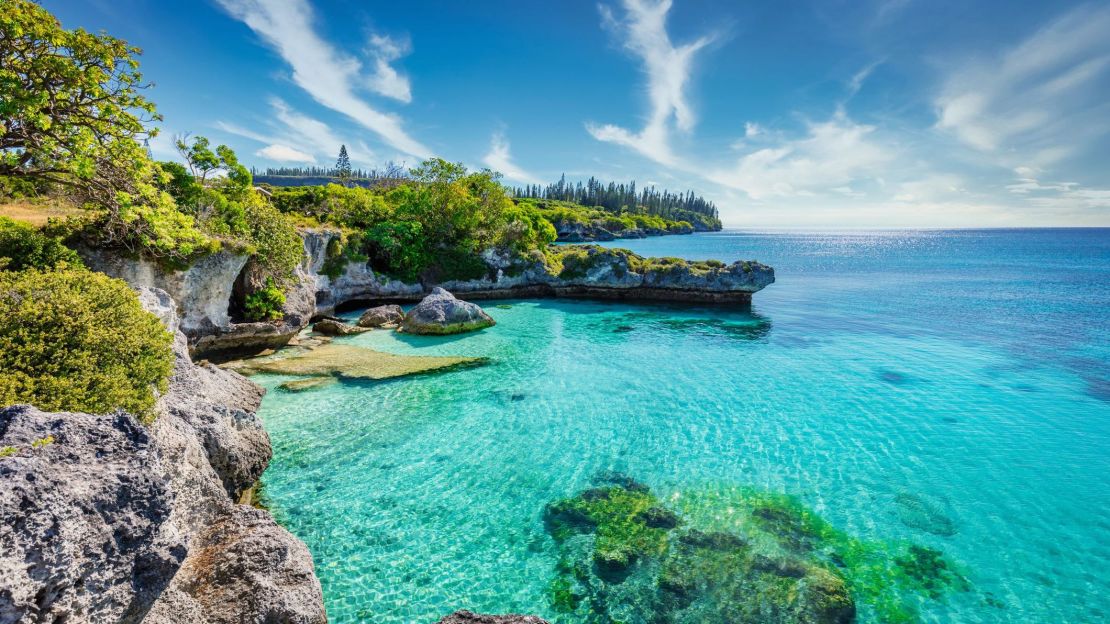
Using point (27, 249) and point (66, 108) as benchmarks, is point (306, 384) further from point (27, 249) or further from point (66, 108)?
point (66, 108)

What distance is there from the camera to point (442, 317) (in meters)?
27.5

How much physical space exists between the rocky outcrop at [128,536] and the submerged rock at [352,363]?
10.8 m

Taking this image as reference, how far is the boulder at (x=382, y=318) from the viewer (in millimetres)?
28906

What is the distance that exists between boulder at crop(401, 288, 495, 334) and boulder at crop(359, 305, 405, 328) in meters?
1.41

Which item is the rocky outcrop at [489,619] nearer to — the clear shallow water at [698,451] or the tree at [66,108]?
the clear shallow water at [698,451]

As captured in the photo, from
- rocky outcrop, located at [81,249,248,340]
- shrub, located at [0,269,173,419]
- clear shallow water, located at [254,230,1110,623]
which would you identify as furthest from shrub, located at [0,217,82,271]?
clear shallow water, located at [254,230,1110,623]

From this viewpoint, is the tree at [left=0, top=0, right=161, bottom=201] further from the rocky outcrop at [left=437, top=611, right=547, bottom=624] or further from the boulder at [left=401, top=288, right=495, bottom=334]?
the boulder at [left=401, top=288, right=495, bottom=334]

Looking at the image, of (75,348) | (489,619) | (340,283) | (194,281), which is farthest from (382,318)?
(489,619)

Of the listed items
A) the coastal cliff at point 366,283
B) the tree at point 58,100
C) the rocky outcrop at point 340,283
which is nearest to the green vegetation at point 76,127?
the tree at point 58,100

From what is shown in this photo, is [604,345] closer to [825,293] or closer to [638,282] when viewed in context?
[638,282]

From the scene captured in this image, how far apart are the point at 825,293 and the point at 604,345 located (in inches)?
1329

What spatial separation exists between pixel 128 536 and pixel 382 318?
81.5 feet

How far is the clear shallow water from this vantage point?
9258 millimetres

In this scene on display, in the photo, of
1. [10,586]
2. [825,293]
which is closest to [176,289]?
[10,586]
